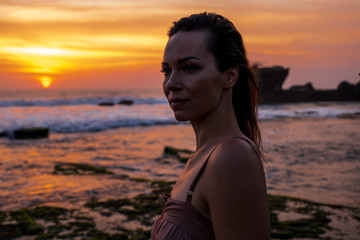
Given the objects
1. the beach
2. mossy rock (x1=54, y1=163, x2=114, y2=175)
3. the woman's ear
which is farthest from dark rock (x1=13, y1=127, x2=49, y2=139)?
the woman's ear

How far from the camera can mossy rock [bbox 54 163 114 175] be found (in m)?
10.8

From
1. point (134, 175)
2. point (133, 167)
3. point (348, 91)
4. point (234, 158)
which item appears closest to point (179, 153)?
point (133, 167)

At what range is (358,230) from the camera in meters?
6.18

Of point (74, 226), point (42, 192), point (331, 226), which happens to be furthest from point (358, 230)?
point (42, 192)

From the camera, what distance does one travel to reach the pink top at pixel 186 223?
4.93 feet

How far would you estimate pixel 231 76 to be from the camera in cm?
173

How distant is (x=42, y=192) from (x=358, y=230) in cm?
687

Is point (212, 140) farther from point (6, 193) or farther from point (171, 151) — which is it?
point (171, 151)

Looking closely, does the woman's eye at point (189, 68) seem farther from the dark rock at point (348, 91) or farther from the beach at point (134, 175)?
the dark rock at point (348, 91)

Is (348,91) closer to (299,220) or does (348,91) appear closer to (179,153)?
(179,153)

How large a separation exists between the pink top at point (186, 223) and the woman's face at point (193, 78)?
0.78 feet

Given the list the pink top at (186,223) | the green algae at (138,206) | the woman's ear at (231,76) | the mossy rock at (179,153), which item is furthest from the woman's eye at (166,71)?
the mossy rock at (179,153)

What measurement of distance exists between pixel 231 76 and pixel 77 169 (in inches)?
403

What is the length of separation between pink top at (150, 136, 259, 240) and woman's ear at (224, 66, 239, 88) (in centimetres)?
29
